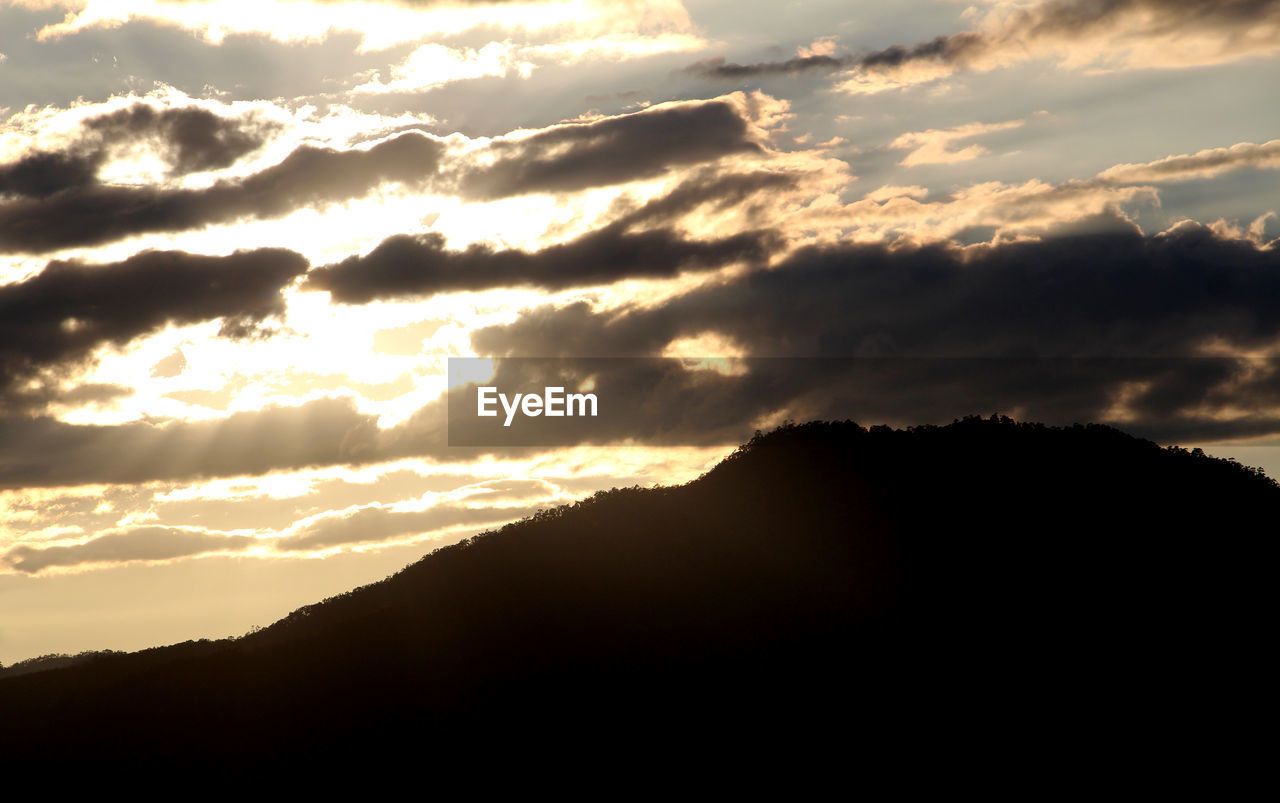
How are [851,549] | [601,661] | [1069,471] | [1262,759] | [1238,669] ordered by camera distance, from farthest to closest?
[1069,471] < [851,549] < [601,661] < [1238,669] < [1262,759]

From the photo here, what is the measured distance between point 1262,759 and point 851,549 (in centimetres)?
2572

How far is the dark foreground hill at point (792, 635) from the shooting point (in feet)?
209

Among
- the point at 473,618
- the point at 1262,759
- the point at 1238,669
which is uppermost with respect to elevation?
the point at 473,618

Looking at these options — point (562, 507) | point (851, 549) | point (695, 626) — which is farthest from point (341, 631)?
point (851, 549)

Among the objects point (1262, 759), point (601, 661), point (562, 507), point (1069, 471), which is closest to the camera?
point (1262, 759)

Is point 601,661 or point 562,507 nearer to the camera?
point 601,661

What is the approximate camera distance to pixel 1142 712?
2437 inches

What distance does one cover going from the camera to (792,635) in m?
68.7

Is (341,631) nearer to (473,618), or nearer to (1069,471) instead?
(473,618)

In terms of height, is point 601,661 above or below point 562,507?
below

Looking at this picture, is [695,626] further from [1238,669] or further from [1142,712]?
[1238,669]

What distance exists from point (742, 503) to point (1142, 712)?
2843 centimetres

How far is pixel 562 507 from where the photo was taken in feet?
279

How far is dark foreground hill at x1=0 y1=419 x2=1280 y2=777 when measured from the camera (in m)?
63.6
